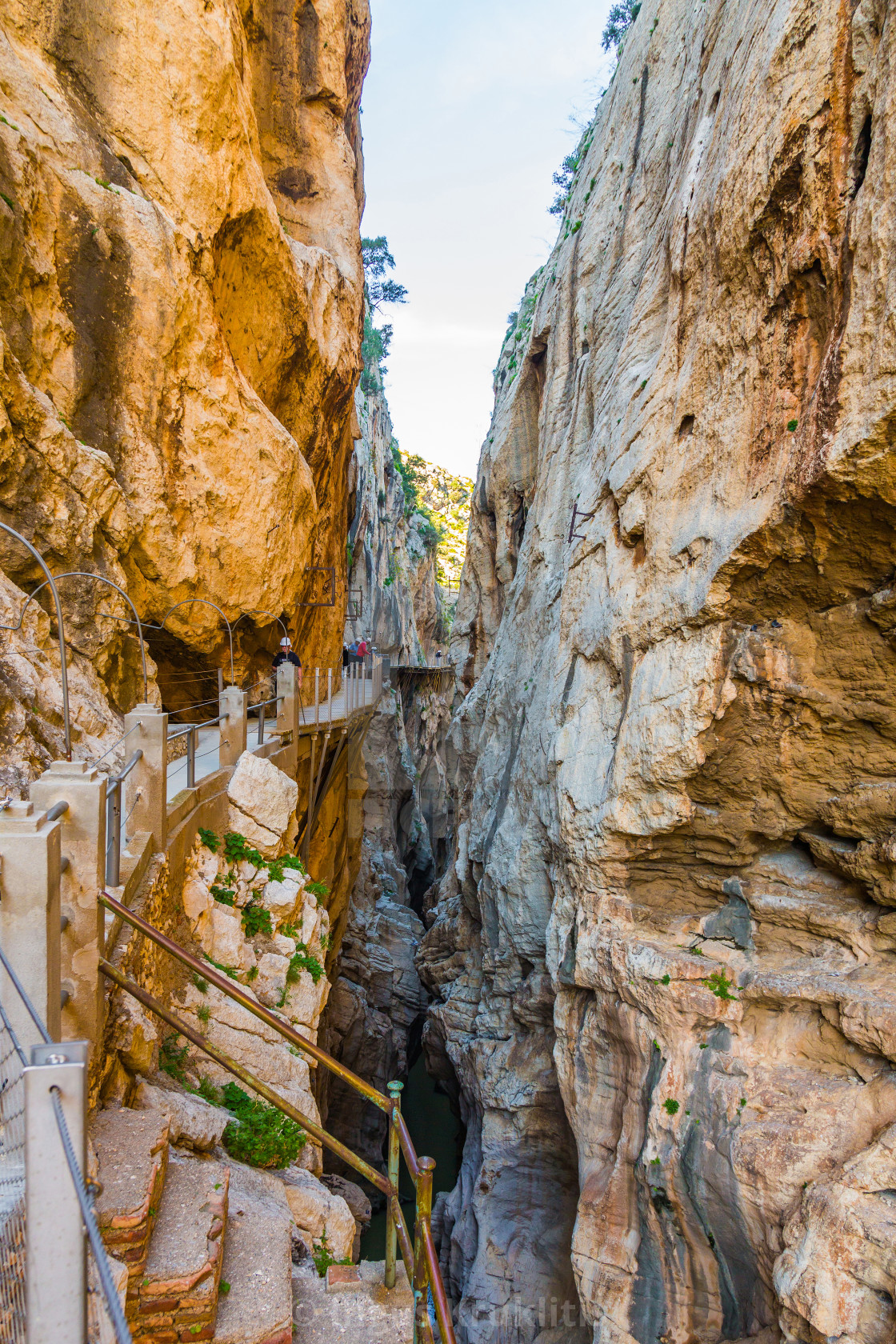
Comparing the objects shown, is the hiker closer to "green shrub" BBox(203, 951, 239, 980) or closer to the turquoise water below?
"green shrub" BBox(203, 951, 239, 980)

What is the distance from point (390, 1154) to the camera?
371 cm

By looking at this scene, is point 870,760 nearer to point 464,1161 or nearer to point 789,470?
point 789,470

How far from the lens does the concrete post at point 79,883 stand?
384 cm

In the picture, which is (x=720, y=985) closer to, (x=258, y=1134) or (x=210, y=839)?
(x=258, y=1134)

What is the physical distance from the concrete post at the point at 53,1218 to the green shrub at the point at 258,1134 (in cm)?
392

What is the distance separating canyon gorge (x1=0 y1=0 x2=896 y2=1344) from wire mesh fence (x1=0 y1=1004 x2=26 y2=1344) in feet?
6.68

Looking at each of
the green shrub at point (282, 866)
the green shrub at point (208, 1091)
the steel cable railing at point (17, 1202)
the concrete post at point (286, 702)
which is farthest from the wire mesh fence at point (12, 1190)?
the concrete post at point (286, 702)

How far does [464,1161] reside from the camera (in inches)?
529

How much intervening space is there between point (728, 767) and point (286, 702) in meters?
7.34

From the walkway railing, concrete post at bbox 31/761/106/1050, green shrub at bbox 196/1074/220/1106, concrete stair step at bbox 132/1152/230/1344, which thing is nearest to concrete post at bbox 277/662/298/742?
green shrub at bbox 196/1074/220/1106

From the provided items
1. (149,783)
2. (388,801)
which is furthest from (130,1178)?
(388,801)

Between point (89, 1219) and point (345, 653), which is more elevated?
point (345, 653)

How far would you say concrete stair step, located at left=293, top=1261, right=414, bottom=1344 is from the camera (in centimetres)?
369

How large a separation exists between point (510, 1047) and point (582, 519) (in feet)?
28.6
